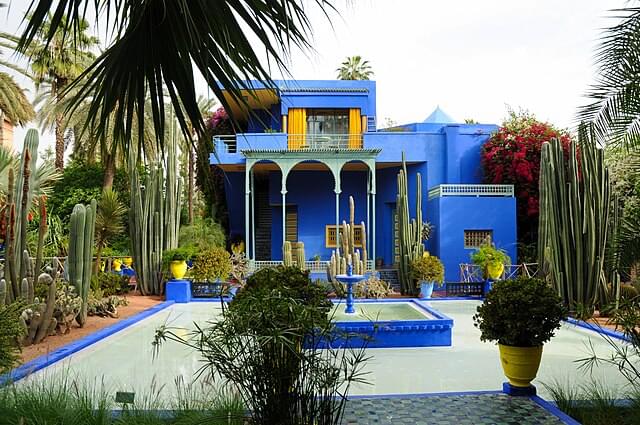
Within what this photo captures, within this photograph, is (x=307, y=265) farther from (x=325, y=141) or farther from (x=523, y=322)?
(x=523, y=322)

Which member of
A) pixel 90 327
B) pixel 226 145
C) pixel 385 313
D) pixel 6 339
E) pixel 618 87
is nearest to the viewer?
pixel 6 339

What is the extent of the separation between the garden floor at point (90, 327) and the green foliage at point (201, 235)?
12.0 ft

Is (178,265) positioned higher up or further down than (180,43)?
further down

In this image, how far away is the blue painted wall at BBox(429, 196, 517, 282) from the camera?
1695cm

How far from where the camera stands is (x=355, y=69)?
29922mm

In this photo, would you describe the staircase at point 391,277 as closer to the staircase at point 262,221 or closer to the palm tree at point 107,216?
the staircase at point 262,221

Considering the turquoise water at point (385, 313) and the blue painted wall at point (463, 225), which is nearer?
the turquoise water at point (385, 313)

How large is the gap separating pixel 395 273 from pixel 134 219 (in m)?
7.77

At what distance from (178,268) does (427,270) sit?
653cm

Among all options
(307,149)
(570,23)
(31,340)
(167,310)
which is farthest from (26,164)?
(307,149)

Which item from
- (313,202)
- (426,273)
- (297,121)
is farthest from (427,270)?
(297,121)

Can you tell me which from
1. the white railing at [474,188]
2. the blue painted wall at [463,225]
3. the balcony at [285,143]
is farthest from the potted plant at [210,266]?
the white railing at [474,188]

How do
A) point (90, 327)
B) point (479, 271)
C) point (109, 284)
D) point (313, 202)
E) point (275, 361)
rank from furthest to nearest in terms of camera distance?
1. point (313, 202)
2. point (479, 271)
3. point (109, 284)
4. point (90, 327)
5. point (275, 361)

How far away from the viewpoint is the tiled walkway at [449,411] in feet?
14.8
